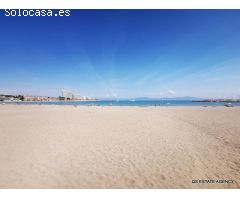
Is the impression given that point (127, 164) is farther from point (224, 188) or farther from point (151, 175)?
point (224, 188)

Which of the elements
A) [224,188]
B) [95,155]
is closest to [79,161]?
[95,155]

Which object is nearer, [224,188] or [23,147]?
[224,188]

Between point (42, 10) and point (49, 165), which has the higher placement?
point (42, 10)

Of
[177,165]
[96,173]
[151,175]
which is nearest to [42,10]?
[96,173]

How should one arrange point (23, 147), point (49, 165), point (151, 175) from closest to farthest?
point (151, 175) < point (49, 165) < point (23, 147)

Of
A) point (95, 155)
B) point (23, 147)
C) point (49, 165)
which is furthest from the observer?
point (23, 147)

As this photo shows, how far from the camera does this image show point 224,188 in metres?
3.51
